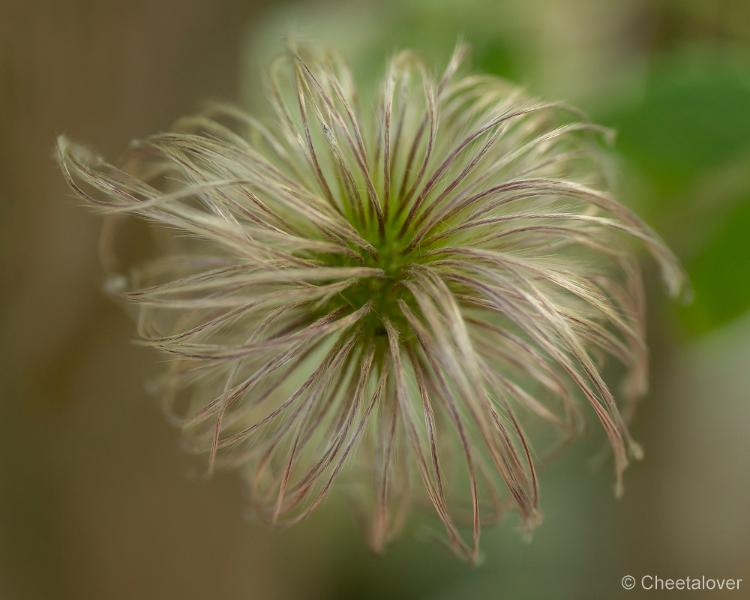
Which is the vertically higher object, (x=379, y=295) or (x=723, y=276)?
(x=379, y=295)

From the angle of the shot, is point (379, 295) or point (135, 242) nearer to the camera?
point (379, 295)

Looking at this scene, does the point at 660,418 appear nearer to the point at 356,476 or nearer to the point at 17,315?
the point at 356,476

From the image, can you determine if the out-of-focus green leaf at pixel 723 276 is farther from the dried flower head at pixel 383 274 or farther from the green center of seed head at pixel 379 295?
the green center of seed head at pixel 379 295

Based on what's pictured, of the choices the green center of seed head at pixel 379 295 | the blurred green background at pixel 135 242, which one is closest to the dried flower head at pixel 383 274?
the green center of seed head at pixel 379 295

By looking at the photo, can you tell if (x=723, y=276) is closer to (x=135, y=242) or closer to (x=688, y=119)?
(x=688, y=119)

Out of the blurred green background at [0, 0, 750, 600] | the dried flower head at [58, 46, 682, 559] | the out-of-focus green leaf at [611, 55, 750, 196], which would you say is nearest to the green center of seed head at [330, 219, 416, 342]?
the dried flower head at [58, 46, 682, 559]

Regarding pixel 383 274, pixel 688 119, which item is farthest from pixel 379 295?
pixel 688 119

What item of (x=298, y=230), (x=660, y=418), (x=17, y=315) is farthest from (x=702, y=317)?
(x=17, y=315)

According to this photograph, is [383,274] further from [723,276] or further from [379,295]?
[723,276]
